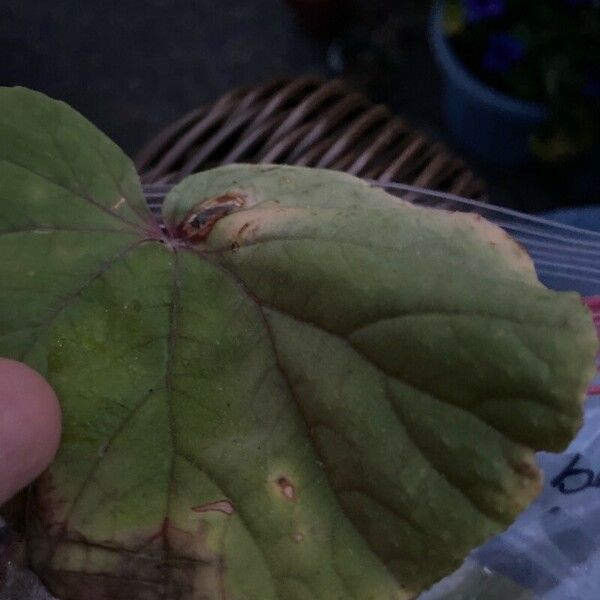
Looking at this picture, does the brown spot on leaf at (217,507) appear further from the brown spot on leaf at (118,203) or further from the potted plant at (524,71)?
the potted plant at (524,71)

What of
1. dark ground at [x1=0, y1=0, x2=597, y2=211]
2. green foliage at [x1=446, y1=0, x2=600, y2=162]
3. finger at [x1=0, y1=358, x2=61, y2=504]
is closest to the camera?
finger at [x1=0, y1=358, x2=61, y2=504]

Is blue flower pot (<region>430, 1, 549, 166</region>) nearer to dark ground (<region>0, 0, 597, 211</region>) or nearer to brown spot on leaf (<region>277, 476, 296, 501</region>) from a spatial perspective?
dark ground (<region>0, 0, 597, 211</region>)

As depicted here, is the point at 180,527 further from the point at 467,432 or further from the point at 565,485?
the point at 565,485

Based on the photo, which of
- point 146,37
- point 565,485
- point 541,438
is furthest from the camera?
point 146,37

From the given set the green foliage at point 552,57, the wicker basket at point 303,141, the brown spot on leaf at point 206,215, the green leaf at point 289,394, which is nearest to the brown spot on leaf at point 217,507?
the green leaf at point 289,394

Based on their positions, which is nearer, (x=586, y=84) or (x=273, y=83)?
(x=273, y=83)

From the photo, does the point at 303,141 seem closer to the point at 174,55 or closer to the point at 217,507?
the point at 217,507

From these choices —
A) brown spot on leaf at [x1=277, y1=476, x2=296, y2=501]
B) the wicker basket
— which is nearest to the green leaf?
brown spot on leaf at [x1=277, y1=476, x2=296, y2=501]

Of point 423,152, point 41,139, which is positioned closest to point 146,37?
point 423,152
